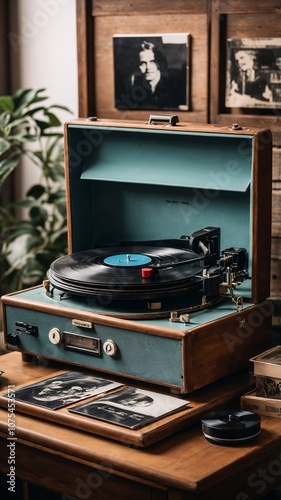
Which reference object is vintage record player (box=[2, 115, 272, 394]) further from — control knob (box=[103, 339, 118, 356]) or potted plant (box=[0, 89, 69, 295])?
potted plant (box=[0, 89, 69, 295])

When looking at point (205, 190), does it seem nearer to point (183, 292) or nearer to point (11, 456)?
point (183, 292)

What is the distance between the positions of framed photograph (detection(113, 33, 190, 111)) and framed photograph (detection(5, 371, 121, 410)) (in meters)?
0.91

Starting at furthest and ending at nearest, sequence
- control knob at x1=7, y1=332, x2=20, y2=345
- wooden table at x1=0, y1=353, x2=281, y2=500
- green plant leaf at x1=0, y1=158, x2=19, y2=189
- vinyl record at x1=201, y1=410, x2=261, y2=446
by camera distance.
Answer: green plant leaf at x1=0, y1=158, x2=19, y2=189
control knob at x1=7, y1=332, x2=20, y2=345
vinyl record at x1=201, y1=410, x2=261, y2=446
wooden table at x1=0, y1=353, x2=281, y2=500

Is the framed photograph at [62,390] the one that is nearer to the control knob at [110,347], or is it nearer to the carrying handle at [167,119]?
the control knob at [110,347]

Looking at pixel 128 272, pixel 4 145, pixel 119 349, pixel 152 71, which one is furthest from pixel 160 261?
pixel 4 145

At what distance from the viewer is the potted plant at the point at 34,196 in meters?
3.06

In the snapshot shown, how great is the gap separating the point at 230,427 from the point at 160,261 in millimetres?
561

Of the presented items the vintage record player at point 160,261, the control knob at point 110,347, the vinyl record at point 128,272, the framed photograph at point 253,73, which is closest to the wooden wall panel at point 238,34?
the framed photograph at point 253,73

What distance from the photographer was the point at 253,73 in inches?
98.2

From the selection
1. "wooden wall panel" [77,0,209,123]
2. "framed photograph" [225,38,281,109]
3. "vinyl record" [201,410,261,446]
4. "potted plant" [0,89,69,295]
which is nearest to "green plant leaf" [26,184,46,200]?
"potted plant" [0,89,69,295]

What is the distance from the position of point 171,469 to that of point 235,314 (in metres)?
0.51

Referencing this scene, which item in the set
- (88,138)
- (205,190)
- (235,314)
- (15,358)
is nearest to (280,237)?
(205,190)

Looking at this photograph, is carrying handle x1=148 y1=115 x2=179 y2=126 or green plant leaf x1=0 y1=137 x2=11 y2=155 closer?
carrying handle x1=148 y1=115 x2=179 y2=126

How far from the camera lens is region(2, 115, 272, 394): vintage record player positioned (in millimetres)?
2137
